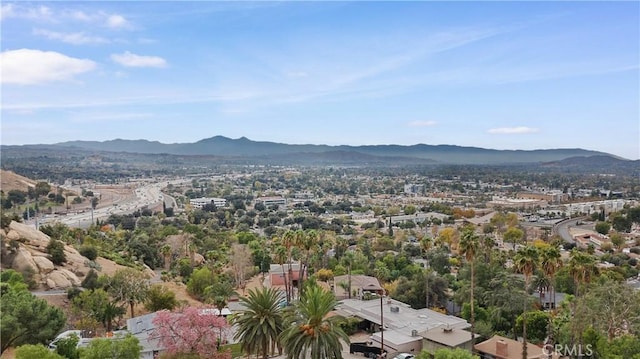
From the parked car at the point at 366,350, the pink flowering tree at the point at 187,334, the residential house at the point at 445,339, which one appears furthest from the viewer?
the parked car at the point at 366,350

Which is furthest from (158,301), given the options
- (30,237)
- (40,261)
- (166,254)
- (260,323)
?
(166,254)

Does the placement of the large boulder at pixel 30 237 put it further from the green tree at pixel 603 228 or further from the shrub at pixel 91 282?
the green tree at pixel 603 228

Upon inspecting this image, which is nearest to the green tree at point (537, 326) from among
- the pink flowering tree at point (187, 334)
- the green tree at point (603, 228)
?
the pink flowering tree at point (187, 334)

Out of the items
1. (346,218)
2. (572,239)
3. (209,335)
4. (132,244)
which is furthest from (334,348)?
(346,218)

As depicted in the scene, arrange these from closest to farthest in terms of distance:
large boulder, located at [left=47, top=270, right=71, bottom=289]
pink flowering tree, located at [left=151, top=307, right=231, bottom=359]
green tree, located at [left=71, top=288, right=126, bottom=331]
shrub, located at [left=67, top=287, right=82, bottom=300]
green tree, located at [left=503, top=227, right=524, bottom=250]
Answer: pink flowering tree, located at [left=151, top=307, right=231, bottom=359] < green tree, located at [left=71, top=288, right=126, bottom=331] < shrub, located at [left=67, top=287, right=82, bottom=300] < large boulder, located at [left=47, top=270, right=71, bottom=289] < green tree, located at [left=503, top=227, right=524, bottom=250]

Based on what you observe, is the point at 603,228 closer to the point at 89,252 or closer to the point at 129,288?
the point at 129,288

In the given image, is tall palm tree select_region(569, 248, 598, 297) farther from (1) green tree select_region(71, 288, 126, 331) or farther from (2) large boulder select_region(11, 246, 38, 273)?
(2) large boulder select_region(11, 246, 38, 273)

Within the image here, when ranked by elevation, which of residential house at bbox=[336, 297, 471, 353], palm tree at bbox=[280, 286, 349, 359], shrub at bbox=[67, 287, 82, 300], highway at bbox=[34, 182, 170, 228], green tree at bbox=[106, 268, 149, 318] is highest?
palm tree at bbox=[280, 286, 349, 359]

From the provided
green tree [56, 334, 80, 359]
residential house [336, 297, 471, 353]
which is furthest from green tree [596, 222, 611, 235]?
green tree [56, 334, 80, 359]
